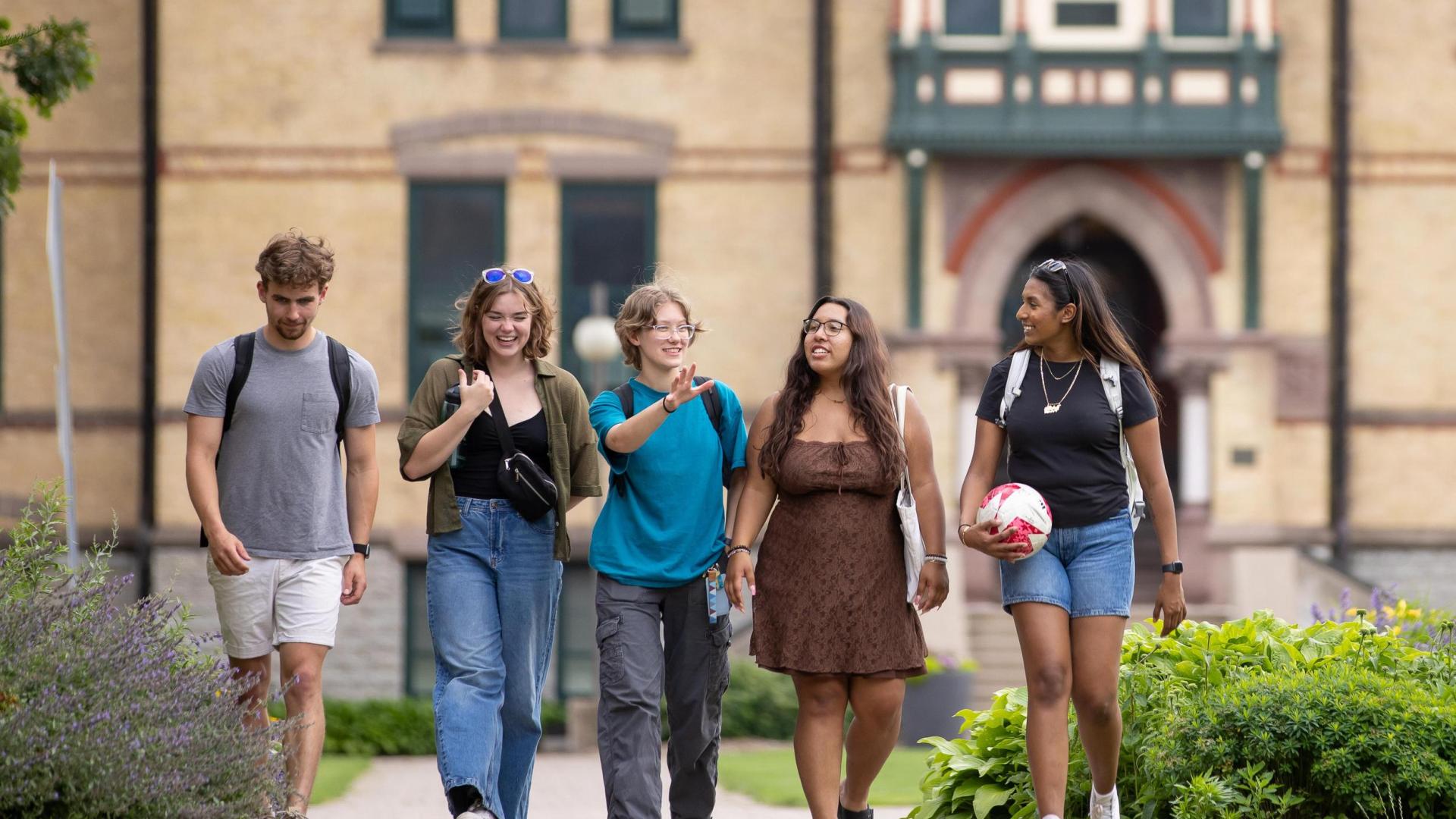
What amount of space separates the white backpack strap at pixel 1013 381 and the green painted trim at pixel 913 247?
34.3 feet

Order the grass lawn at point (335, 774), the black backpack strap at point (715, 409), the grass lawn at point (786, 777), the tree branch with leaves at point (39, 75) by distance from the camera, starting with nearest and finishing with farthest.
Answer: the black backpack strap at point (715, 409)
the tree branch with leaves at point (39, 75)
the grass lawn at point (786, 777)
the grass lawn at point (335, 774)

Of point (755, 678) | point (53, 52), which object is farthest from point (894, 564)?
point (755, 678)

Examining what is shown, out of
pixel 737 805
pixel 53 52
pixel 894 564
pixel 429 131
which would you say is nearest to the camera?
pixel 894 564

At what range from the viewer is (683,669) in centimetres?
646

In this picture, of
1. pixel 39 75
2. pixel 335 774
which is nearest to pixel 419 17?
pixel 335 774

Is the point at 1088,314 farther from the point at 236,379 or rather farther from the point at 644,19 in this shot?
the point at 644,19

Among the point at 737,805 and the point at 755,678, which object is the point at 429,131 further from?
the point at 737,805

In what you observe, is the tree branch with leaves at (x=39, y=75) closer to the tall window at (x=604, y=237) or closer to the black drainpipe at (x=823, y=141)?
the tall window at (x=604, y=237)

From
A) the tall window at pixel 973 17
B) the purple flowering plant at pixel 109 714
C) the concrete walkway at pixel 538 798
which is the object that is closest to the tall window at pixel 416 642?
the concrete walkway at pixel 538 798

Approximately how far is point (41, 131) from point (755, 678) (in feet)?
30.3

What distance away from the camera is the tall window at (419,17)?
17.4 metres

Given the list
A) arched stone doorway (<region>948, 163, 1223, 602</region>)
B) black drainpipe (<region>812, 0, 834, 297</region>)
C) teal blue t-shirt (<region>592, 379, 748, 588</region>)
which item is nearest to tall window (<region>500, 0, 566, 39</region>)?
black drainpipe (<region>812, 0, 834, 297</region>)

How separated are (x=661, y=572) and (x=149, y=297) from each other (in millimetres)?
12612

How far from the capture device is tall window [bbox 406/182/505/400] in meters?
17.4
